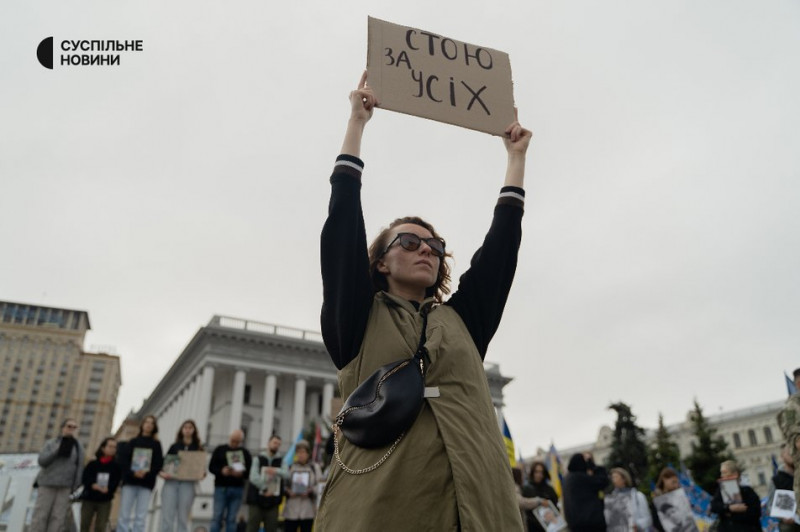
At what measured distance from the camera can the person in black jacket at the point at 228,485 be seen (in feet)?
31.2

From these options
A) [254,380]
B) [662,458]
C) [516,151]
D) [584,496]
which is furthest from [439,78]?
[254,380]

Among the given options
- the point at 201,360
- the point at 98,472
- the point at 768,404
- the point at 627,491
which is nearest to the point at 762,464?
the point at 768,404

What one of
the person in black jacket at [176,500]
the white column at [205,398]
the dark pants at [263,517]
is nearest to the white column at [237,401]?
the white column at [205,398]

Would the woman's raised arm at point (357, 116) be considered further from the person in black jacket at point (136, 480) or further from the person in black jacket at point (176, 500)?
the person in black jacket at point (136, 480)

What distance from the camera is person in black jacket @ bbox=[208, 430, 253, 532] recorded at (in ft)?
31.2

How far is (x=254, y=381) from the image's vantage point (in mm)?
49094

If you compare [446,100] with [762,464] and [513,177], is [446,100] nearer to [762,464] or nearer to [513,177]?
[513,177]

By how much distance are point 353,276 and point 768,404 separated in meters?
85.9

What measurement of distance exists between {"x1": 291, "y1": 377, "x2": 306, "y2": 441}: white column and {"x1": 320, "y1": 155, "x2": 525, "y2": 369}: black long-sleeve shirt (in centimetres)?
4523

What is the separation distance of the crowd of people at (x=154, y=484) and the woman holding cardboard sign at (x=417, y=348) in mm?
7682

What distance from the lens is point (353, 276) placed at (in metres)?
2.04

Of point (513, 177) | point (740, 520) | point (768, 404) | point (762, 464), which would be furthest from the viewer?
point (768, 404)

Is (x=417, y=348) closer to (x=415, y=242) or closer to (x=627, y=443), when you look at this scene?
(x=415, y=242)

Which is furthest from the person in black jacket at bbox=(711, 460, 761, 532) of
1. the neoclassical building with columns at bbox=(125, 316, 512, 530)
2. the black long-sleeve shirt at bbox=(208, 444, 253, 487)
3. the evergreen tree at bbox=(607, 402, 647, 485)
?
the evergreen tree at bbox=(607, 402, 647, 485)
